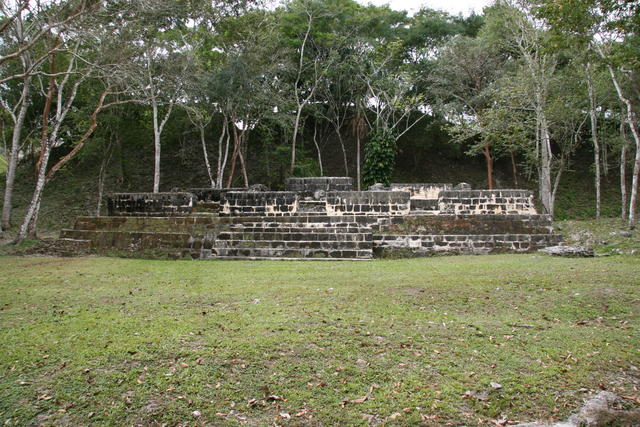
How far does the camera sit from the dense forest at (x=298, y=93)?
1195 centimetres

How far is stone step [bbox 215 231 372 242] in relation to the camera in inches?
389

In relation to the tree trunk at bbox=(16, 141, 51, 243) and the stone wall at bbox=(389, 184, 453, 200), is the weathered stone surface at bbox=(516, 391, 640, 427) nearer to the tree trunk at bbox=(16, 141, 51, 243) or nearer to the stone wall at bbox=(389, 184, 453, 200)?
the stone wall at bbox=(389, 184, 453, 200)

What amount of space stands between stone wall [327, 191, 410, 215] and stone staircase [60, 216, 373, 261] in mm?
447

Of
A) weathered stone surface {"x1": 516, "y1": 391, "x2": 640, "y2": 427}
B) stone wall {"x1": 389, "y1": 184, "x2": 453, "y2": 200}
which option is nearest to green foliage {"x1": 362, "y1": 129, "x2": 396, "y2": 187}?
stone wall {"x1": 389, "y1": 184, "x2": 453, "y2": 200}

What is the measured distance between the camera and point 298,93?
79.8 ft

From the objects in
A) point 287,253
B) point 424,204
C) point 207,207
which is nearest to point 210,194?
point 207,207

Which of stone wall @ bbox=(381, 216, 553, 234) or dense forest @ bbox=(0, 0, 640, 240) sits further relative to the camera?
dense forest @ bbox=(0, 0, 640, 240)

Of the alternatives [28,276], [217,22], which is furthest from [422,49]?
[28,276]

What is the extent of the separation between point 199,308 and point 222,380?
6.05 feet

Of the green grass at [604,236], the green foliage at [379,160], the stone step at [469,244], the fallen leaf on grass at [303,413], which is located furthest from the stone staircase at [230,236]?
the green foliage at [379,160]

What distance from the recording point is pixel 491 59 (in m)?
21.5

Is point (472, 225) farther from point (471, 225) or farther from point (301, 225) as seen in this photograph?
point (301, 225)

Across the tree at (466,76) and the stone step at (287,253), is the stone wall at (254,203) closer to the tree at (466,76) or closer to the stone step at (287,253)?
the stone step at (287,253)

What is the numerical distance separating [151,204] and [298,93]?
14.5 metres
